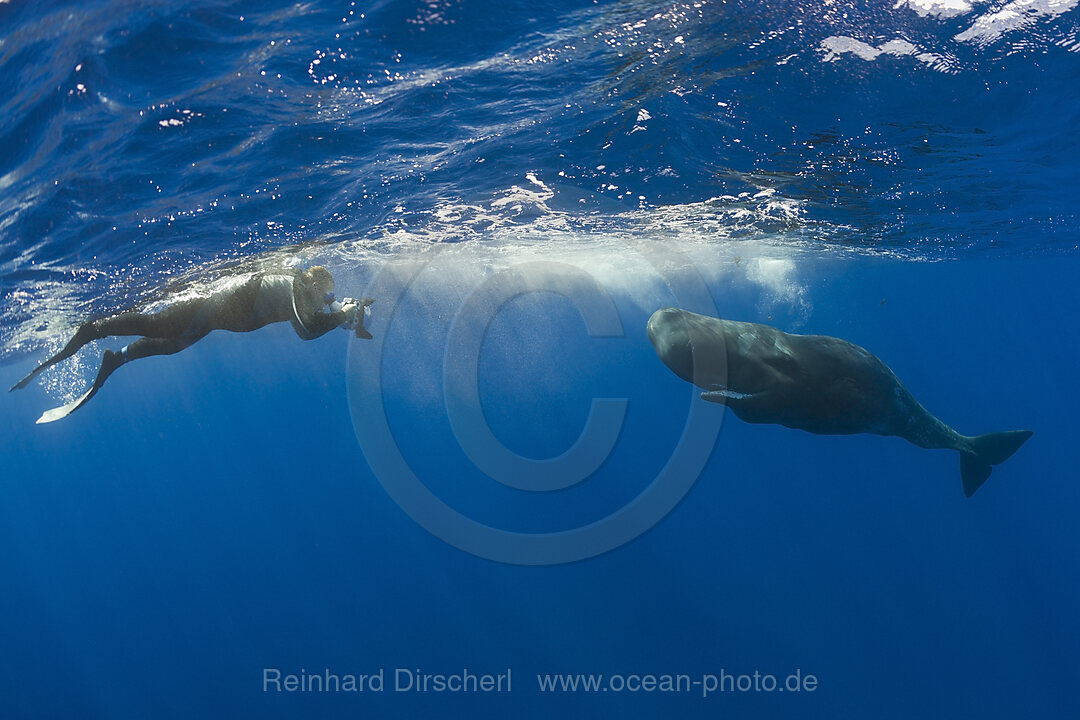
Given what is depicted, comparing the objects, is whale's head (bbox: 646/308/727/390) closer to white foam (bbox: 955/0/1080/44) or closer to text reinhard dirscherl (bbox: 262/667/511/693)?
white foam (bbox: 955/0/1080/44)

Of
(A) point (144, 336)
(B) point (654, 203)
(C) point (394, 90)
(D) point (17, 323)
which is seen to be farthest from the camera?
(D) point (17, 323)

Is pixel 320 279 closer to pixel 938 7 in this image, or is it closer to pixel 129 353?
pixel 129 353

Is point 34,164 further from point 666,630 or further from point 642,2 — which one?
point 666,630

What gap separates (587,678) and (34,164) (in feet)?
109

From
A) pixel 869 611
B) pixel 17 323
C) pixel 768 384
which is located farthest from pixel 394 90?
pixel 869 611

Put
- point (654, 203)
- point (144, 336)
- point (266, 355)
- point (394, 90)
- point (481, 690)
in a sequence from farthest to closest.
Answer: point (266, 355) < point (481, 690) < point (654, 203) < point (144, 336) < point (394, 90)

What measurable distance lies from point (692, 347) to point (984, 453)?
5.71 m

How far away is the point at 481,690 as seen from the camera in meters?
31.3

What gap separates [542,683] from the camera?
103 ft

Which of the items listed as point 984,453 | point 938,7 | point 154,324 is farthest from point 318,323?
point 984,453

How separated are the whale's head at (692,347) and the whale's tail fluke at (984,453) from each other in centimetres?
487

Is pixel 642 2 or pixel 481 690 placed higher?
pixel 642 2

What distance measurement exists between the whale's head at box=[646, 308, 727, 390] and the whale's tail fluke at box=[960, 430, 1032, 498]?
192 inches

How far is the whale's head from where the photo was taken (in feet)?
19.8
